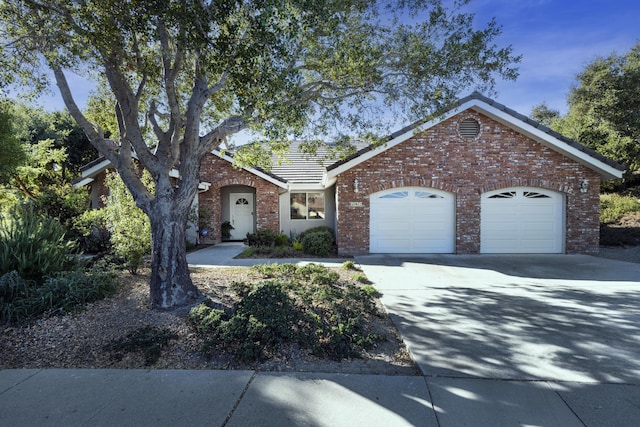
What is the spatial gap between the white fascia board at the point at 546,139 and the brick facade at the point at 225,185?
8473 mm

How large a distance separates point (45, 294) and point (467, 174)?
462 inches

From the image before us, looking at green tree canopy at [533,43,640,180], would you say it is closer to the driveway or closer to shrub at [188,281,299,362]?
the driveway

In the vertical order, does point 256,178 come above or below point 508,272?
above

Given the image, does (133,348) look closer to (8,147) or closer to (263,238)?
(8,147)

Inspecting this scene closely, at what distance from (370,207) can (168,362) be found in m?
9.03

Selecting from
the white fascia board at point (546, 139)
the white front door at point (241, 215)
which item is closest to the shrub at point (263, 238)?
the white front door at point (241, 215)

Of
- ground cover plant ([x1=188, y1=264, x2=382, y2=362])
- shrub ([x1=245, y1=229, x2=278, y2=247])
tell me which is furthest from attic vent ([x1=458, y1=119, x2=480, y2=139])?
ground cover plant ([x1=188, y1=264, x2=382, y2=362])

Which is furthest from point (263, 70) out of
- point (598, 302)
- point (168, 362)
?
point (598, 302)

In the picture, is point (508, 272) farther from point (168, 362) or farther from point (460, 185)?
point (168, 362)

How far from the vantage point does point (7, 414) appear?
9.51 ft

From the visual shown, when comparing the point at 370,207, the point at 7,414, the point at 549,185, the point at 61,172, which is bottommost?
the point at 7,414

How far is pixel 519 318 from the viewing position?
5.27 m

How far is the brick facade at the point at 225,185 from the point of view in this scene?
1437 centimetres

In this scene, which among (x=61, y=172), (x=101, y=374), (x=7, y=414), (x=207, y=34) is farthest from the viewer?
(x=61, y=172)
